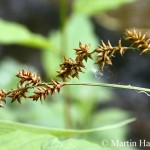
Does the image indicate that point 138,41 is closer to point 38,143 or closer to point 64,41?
point 38,143

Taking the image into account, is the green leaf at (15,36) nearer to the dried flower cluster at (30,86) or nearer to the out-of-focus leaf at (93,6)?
the out-of-focus leaf at (93,6)

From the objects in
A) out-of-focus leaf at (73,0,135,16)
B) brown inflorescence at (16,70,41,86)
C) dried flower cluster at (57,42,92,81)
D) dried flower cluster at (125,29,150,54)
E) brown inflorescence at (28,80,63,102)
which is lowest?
brown inflorescence at (28,80,63,102)

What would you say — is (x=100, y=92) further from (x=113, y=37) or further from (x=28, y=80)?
(x=113, y=37)

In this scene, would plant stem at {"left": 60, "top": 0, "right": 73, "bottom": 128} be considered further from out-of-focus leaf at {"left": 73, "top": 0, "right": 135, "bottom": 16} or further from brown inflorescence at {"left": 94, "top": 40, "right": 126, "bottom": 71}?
brown inflorescence at {"left": 94, "top": 40, "right": 126, "bottom": 71}

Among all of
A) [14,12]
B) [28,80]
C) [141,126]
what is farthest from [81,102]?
[14,12]

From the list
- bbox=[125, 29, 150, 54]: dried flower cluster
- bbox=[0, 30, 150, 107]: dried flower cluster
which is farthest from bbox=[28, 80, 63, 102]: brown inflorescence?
bbox=[125, 29, 150, 54]: dried flower cluster

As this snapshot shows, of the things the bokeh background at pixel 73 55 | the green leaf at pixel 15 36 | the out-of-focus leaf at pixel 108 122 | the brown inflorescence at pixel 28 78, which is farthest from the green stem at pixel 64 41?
the brown inflorescence at pixel 28 78

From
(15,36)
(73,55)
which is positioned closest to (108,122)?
→ (73,55)
